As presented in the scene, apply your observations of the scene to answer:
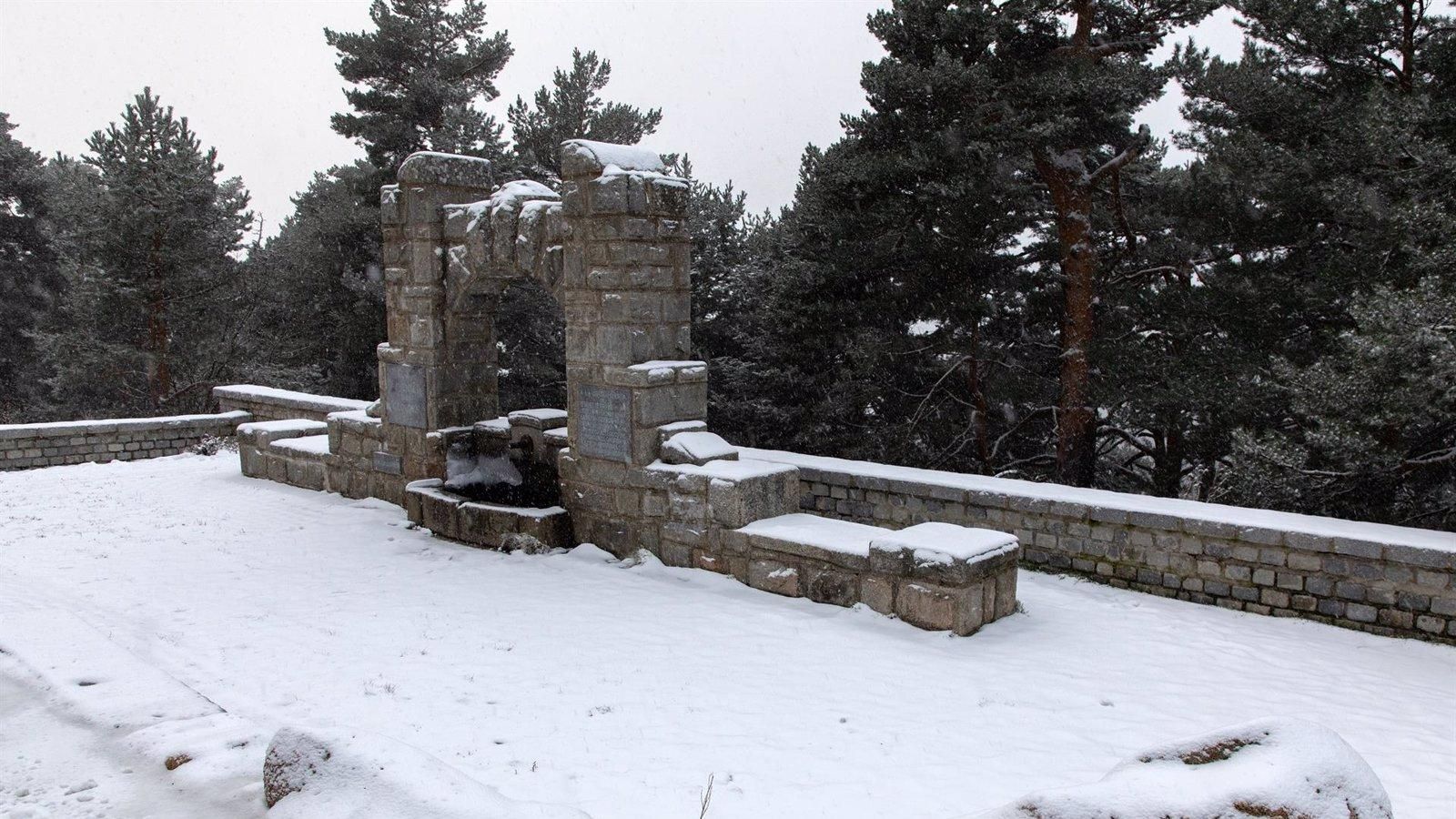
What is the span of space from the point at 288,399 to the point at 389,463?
5.37 meters

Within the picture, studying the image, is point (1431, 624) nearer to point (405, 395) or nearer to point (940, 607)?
point (940, 607)

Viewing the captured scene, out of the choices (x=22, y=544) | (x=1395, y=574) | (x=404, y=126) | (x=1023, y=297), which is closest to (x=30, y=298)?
(x=404, y=126)

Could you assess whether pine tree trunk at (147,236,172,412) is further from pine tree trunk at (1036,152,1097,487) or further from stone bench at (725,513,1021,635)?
pine tree trunk at (1036,152,1097,487)

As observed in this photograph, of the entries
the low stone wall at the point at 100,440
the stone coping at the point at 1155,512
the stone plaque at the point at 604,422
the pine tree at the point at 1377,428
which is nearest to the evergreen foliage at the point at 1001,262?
the pine tree at the point at 1377,428

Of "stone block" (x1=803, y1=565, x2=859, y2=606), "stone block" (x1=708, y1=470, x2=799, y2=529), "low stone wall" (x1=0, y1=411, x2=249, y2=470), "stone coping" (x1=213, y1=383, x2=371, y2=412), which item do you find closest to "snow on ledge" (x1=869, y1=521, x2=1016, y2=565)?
"stone block" (x1=803, y1=565, x2=859, y2=606)

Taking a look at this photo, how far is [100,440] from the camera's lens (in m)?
13.2

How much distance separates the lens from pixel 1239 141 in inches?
426

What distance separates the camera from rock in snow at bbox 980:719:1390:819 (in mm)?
2072

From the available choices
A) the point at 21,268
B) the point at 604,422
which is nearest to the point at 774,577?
the point at 604,422

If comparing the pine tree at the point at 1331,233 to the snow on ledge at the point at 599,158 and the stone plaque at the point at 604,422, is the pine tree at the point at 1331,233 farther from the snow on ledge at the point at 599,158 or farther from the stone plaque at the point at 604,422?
the snow on ledge at the point at 599,158

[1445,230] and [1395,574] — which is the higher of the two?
[1445,230]

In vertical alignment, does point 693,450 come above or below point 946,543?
above

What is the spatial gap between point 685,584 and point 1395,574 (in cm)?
500

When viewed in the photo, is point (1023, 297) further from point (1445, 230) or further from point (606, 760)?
point (606, 760)
